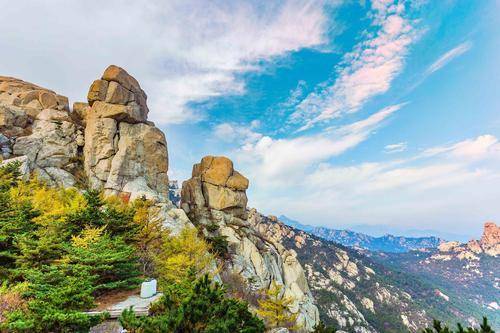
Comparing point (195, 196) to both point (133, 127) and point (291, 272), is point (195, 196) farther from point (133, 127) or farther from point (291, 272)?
point (291, 272)

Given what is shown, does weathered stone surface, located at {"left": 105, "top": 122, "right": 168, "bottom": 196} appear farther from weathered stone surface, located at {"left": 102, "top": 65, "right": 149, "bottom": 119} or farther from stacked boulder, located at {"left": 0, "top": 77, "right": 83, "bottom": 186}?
stacked boulder, located at {"left": 0, "top": 77, "right": 83, "bottom": 186}

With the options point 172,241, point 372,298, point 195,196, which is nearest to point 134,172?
point 195,196

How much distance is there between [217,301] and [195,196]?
39628 mm

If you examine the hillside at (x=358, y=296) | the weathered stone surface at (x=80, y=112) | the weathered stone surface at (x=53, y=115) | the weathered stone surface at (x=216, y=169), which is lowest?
the hillside at (x=358, y=296)

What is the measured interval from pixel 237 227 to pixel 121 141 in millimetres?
22355

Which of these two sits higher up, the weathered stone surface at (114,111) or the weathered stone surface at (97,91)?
the weathered stone surface at (97,91)

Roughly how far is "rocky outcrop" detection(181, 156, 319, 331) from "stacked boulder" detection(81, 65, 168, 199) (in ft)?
22.3

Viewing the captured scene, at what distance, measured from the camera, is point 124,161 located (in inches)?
1559

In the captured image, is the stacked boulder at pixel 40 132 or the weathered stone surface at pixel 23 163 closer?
the weathered stone surface at pixel 23 163

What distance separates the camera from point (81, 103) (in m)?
47.5

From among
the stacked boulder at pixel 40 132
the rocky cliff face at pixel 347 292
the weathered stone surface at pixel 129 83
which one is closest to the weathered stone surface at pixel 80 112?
the stacked boulder at pixel 40 132

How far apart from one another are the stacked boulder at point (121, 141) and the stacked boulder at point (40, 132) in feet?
7.63

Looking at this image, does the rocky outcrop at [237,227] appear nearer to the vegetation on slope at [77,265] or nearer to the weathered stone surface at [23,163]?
the vegetation on slope at [77,265]

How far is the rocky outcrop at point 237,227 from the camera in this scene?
129 feet
